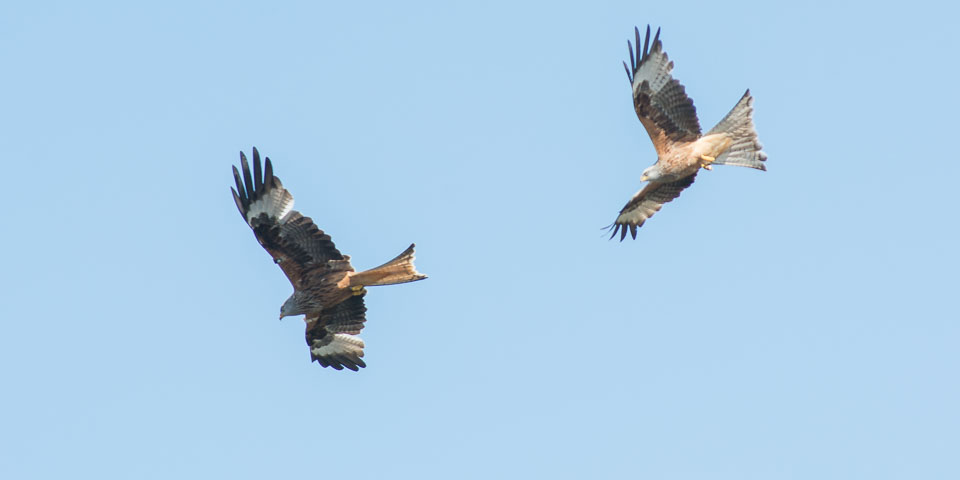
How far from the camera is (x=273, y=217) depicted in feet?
47.3

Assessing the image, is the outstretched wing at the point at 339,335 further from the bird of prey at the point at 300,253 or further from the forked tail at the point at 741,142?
the forked tail at the point at 741,142

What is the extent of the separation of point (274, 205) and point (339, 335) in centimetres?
234

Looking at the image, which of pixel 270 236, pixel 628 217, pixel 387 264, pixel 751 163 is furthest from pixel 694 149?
pixel 270 236

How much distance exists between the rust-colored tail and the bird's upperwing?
491mm

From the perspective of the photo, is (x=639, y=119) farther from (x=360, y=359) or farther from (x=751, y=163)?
(x=360, y=359)

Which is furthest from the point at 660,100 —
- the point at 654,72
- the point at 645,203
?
the point at 645,203

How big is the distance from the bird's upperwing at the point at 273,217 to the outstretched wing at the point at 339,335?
4.75 feet

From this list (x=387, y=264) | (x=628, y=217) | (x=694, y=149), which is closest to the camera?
(x=387, y=264)

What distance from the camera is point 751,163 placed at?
1542 centimetres

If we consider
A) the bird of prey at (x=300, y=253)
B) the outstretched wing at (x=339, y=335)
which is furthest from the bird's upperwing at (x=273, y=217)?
the outstretched wing at (x=339, y=335)

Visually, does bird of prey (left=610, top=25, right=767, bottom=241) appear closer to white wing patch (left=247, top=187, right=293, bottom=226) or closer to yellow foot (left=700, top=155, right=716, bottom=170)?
yellow foot (left=700, top=155, right=716, bottom=170)

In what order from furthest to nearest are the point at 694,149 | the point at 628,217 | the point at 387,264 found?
the point at 628,217
the point at 694,149
the point at 387,264

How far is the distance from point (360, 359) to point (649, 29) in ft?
16.5

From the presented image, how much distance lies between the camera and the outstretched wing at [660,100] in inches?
607
